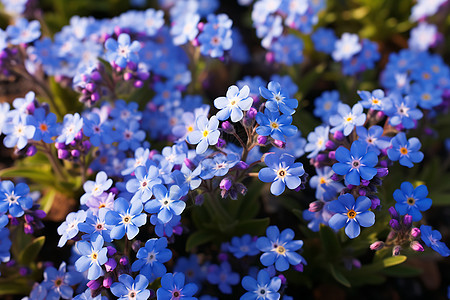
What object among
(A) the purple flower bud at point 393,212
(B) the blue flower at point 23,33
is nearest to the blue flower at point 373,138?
(A) the purple flower bud at point 393,212

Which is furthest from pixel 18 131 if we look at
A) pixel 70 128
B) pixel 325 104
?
pixel 325 104

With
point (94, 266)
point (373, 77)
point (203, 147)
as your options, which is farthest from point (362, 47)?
point (94, 266)

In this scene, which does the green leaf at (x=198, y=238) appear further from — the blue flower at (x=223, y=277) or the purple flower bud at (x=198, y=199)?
the purple flower bud at (x=198, y=199)

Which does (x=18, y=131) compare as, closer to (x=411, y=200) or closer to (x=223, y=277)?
(x=223, y=277)

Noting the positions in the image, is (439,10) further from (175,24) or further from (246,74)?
(175,24)

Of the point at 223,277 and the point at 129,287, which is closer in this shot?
the point at 129,287

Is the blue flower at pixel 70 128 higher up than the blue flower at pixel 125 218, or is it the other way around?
the blue flower at pixel 70 128
